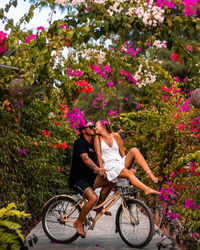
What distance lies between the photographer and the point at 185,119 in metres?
7.25

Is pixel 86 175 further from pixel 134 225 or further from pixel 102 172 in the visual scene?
pixel 134 225

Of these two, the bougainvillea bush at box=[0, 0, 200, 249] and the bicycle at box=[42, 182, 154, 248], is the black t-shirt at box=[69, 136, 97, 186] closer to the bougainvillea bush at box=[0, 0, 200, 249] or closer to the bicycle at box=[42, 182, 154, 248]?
the bicycle at box=[42, 182, 154, 248]

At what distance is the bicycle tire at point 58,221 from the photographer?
215 inches

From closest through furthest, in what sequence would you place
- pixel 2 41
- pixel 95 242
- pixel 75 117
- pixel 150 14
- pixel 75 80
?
1. pixel 150 14
2. pixel 2 41
3. pixel 95 242
4. pixel 75 80
5. pixel 75 117

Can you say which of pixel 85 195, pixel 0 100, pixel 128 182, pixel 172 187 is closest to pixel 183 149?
pixel 172 187

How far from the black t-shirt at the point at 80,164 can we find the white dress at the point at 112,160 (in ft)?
0.84

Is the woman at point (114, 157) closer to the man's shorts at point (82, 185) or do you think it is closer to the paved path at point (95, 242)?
the man's shorts at point (82, 185)

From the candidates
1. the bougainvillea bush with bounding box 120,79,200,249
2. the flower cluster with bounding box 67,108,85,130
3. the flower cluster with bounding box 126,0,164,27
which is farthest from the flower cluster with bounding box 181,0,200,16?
the flower cluster with bounding box 67,108,85,130

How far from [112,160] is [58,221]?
48.2 inches

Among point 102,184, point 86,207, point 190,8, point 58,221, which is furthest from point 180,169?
point 190,8

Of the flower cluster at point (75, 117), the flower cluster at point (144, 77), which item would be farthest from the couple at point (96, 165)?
the flower cluster at point (144, 77)

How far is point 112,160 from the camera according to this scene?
527cm

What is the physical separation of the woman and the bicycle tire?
0.76 metres

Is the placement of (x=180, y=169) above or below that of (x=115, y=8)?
below
